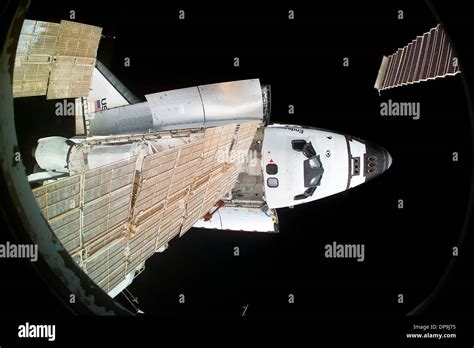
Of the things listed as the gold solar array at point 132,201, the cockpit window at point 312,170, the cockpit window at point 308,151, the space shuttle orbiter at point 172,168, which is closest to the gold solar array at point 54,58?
the space shuttle orbiter at point 172,168

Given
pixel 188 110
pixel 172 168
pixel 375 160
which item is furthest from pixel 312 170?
pixel 172 168

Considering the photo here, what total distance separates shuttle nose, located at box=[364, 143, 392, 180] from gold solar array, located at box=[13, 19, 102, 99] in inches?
262

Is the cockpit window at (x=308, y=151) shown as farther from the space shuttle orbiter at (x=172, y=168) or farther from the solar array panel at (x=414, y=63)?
the solar array panel at (x=414, y=63)

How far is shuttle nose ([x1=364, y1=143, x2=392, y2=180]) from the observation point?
9.09 meters

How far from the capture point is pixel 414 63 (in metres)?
9.27

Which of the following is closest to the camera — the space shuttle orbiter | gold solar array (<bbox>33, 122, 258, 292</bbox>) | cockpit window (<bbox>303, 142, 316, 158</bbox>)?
gold solar array (<bbox>33, 122, 258, 292</bbox>)

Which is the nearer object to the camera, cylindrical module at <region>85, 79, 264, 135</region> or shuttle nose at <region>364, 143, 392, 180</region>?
cylindrical module at <region>85, 79, 264, 135</region>

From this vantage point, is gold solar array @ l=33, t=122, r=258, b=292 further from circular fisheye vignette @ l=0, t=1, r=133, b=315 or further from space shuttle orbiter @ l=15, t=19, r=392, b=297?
circular fisheye vignette @ l=0, t=1, r=133, b=315

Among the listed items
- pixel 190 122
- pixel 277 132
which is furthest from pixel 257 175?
pixel 190 122

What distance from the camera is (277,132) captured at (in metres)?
8.93

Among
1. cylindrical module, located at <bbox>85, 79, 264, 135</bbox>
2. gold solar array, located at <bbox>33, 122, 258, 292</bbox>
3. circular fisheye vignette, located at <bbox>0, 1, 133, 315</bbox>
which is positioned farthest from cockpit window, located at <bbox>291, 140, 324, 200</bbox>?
circular fisheye vignette, located at <bbox>0, 1, 133, 315</bbox>

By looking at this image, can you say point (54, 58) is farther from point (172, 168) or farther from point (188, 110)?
point (172, 168)

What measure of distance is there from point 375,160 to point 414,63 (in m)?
2.59

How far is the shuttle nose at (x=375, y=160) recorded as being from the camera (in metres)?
9.09
